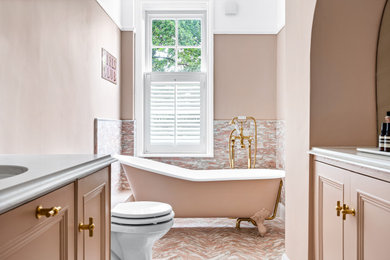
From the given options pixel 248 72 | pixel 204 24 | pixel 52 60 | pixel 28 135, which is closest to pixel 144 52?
pixel 204 24

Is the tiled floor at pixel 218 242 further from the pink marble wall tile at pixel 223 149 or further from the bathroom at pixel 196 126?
the pink marble wall tile at pixel 223 149

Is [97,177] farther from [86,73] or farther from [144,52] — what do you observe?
[144,52]

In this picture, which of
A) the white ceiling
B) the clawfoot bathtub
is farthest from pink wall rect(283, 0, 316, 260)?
the white ceiling

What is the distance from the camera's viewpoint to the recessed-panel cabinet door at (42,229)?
0.67 metres

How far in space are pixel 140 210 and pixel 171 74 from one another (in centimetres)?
273

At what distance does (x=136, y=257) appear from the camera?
88.6 inches

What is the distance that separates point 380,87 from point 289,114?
2.10ft

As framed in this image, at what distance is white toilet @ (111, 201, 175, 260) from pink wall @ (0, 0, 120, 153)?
2.42ft

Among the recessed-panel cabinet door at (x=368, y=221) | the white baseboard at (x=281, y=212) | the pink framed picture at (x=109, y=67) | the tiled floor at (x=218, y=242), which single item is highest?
the pink framed picture at (x=109, y=67)

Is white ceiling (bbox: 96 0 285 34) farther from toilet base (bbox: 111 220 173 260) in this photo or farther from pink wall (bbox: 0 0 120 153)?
toilet base (bbox: 111 220 173 260)

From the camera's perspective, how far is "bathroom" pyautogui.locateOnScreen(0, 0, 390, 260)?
1.22 metres

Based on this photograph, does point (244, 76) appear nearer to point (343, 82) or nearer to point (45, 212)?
point (343, 82)

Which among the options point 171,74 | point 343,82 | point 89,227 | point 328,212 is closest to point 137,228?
point 89,227

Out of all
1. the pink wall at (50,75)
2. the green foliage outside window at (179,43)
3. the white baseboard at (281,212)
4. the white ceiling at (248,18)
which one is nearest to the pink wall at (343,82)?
the pink wall at (50,75)
